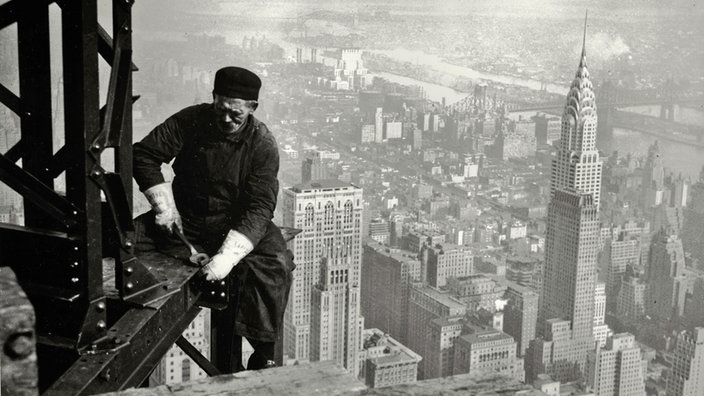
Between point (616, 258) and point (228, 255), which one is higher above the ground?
point (228, 255)

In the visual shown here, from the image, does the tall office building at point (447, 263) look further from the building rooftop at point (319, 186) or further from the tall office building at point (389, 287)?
the building rooftop at point (319, 186)

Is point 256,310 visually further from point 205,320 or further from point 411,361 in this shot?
point 411,361

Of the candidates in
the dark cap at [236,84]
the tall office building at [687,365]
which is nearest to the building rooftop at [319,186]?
the tall office building at [687,365]

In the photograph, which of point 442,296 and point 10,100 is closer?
point 10,100

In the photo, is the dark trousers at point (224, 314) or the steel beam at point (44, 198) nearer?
the steel beam at point (44, 198)

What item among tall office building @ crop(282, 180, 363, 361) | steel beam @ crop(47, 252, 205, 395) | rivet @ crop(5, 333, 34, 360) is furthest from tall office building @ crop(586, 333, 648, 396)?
rivet @ crop(5, 333, 34, 360)

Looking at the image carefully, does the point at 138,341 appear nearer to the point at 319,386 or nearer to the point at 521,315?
the point at 319,386

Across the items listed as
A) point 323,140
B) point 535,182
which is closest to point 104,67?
point 323,140

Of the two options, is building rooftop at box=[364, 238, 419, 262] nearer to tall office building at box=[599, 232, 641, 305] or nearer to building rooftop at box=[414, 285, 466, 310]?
building rooftop at box=[414, 285, 466, 310]

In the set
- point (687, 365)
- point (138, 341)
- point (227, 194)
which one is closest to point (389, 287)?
point (687, 365)
